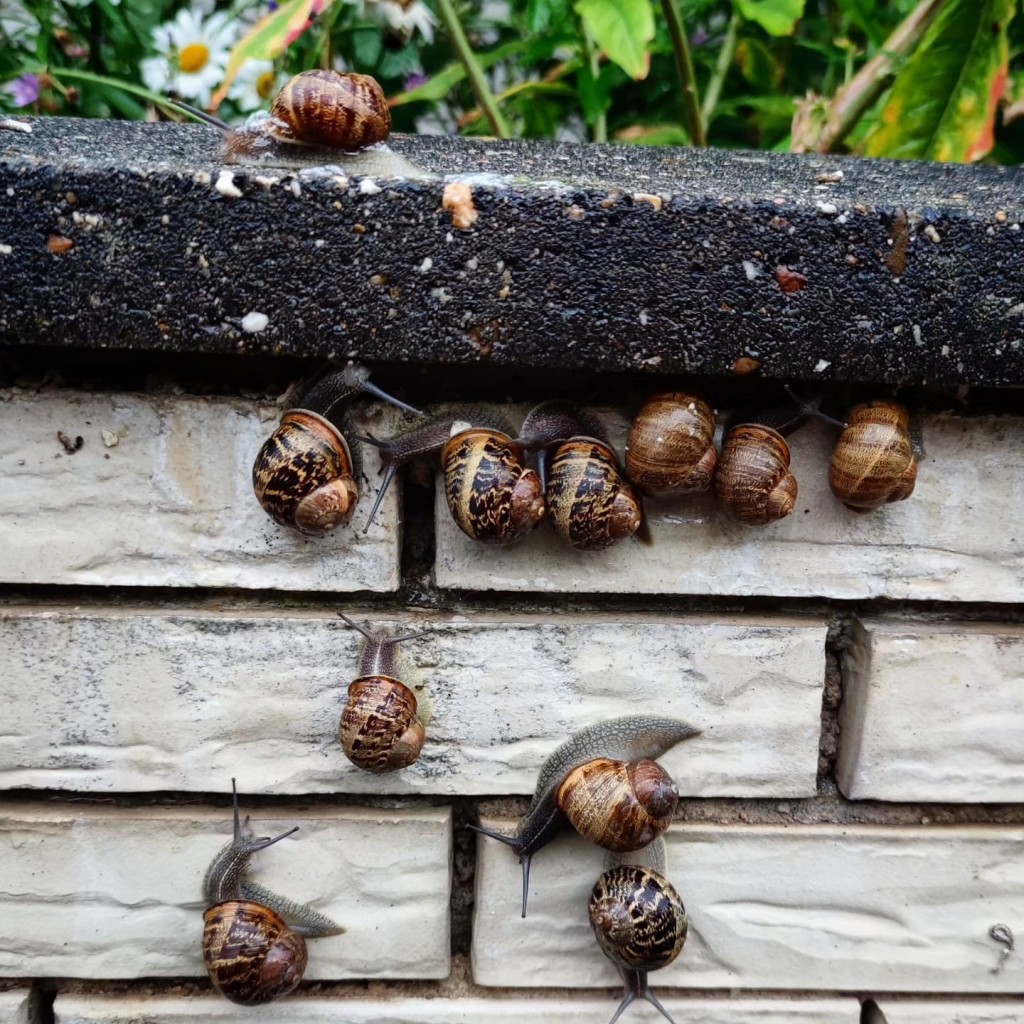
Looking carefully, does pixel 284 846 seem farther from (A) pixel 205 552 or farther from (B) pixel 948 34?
(B) pixel 948 34

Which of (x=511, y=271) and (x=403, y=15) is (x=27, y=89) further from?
(x=511, y=271)

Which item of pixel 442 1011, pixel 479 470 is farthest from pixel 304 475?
pixel 442 1011

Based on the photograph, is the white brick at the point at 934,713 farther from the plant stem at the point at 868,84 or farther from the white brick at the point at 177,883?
the plant stem at the point at 868,84

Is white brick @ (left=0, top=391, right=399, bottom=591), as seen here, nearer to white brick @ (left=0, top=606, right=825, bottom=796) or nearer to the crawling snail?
white brick @ (left=0, top=606, right=825, bottom=796)

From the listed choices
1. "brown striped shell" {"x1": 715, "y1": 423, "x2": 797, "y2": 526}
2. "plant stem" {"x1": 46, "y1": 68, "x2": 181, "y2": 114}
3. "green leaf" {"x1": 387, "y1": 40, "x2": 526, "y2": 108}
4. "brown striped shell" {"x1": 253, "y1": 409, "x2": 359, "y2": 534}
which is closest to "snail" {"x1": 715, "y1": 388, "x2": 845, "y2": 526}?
"brown striped shell" {"x1": 715, "y1": 423, "x2": 797, "y2": 526}

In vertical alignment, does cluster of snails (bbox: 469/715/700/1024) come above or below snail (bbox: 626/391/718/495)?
below
